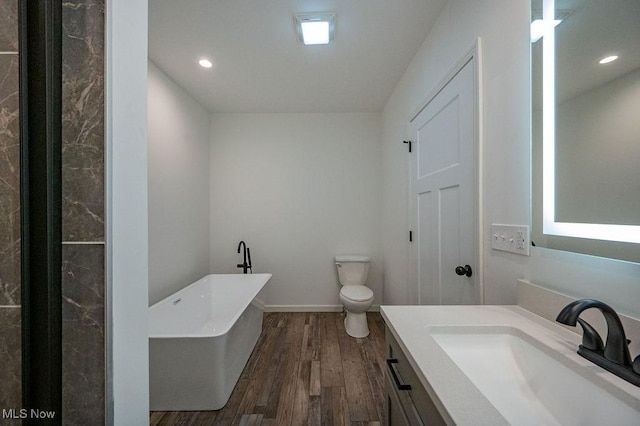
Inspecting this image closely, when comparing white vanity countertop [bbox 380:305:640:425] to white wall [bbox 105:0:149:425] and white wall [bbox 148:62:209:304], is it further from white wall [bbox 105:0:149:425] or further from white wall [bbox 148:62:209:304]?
white wall [bbox 148:62:209:304]

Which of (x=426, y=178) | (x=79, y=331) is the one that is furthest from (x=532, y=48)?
(x=79, y=331)

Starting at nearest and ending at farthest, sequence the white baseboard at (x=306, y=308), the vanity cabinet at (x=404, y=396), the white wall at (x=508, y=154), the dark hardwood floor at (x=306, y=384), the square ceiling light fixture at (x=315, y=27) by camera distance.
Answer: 1. the vanity cabinet at (x=404, y=396)
2. the white wall at (x=508, y=154)
3. the dark hardwood floor at (x=306, y=384)
4. the square ceiling light fixture at (x=315, y=27)
5. the white baseboard at (x=306, y=308)

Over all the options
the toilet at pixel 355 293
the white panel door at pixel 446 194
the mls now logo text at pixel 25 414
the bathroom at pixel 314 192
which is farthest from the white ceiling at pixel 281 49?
the mls now logo text at pixel 25 414

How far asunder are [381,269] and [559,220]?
2536mm

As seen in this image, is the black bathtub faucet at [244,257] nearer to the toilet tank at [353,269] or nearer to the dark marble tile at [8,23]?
the toilet tank at [353,269]

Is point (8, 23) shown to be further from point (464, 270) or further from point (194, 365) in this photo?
point (464, 270)

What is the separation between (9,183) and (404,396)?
4.30ft

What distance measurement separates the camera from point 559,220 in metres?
0.85

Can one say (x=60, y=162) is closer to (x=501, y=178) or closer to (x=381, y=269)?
(x=501, y=178)

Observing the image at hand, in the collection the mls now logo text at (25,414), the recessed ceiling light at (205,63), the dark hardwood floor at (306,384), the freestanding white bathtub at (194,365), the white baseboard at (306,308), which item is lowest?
the dark hardwood floor at (306,384)

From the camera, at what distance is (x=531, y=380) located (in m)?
0.72

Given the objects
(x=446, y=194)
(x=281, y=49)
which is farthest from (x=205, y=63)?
(x=446, y=194)

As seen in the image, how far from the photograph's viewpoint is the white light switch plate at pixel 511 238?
3.26 feet

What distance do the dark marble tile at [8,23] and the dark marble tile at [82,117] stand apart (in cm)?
12
